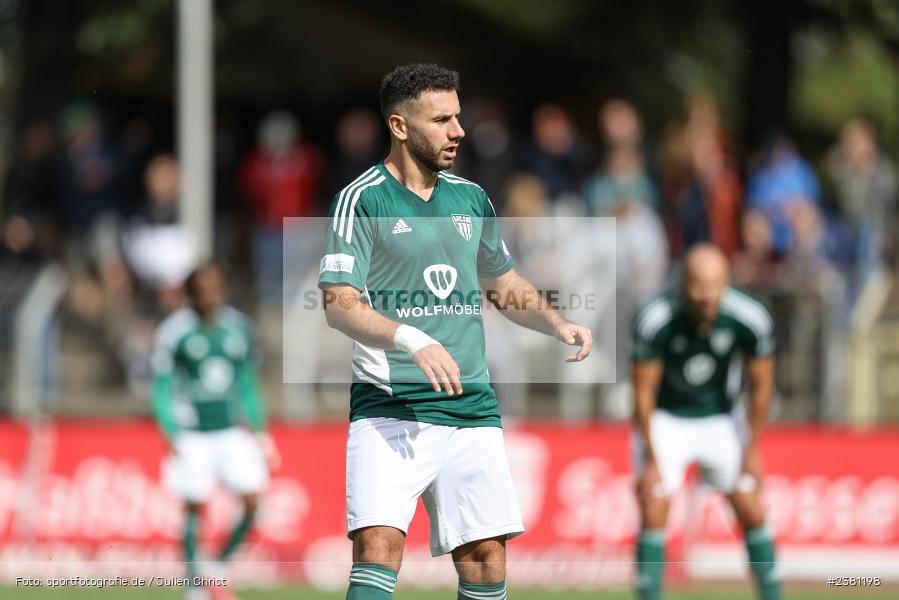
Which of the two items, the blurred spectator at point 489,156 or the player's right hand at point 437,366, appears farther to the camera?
the blurred spectator at point 489,156


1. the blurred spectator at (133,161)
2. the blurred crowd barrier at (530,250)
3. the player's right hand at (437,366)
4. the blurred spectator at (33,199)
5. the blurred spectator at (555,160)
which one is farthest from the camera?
the blurred spectator at (133,161)

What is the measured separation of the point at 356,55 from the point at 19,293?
24.1 ft

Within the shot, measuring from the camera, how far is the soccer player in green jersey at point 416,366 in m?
6.68

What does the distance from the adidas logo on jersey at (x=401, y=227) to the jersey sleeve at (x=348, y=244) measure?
91mm

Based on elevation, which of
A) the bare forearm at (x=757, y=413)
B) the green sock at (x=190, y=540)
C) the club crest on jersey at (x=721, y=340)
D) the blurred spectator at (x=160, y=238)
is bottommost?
the green sock at (x=190, y=540)

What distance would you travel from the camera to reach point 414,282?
6793mm

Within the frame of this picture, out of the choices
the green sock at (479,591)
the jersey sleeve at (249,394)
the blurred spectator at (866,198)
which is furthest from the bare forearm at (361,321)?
the blurred spectator at (866,198)

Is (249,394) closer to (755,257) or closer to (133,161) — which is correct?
(755,257)

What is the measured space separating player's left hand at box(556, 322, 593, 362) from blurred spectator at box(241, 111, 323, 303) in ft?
29.2

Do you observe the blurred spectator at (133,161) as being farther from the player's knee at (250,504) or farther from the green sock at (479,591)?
the green sock at (479,591)

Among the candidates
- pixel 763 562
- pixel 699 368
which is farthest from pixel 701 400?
pixel 763 562

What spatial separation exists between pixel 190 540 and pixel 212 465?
610 mm

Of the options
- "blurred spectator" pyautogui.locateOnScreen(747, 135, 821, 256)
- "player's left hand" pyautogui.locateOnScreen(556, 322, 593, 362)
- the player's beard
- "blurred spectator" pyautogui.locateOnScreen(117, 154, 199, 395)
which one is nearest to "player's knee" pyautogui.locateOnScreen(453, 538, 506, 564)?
"player's left hand" pyautogui.locateOnScreen(556, 322, 593, 362)

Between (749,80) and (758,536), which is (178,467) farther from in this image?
(749,80)
